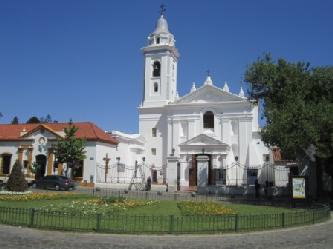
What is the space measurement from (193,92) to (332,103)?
80.5ft

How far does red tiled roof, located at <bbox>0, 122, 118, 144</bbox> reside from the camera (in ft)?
154

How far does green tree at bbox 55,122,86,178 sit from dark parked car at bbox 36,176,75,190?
12.0ft

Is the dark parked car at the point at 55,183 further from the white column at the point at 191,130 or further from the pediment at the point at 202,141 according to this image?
the white column at the point at 191,130

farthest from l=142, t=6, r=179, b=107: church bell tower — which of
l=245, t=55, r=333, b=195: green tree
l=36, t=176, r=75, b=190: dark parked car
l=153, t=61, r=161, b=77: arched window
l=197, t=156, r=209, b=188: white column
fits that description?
l=245, t=55, r=333, b=195: green tree

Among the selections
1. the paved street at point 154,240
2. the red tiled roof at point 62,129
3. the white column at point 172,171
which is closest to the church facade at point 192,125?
the white column at point 172,171

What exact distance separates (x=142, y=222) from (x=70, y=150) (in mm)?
26710

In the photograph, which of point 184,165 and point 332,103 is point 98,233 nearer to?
point 332,103

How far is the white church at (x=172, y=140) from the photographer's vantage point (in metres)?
45.8

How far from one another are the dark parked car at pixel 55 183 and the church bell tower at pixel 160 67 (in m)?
19.7

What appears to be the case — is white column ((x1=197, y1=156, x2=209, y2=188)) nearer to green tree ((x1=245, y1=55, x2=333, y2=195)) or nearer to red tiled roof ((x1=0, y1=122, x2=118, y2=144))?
green tree ((x1=245, y1=55, x2=333, y2=195))

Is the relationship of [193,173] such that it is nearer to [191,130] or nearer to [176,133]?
[191,130]

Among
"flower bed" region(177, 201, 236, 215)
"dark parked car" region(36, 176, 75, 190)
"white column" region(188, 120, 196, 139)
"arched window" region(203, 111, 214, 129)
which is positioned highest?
"arched window" region(203, 111, 214, 129)

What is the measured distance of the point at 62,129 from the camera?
1941 inches

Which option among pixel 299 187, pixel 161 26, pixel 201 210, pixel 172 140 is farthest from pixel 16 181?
pixel 161 26
